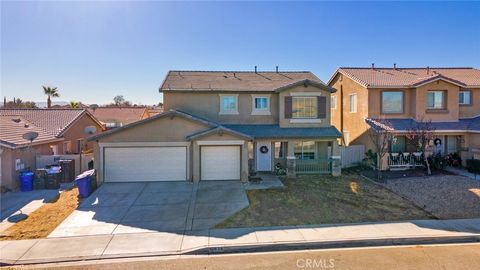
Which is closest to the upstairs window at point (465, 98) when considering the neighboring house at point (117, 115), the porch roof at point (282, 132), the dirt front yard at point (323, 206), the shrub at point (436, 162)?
the shrub at point (436, 162)

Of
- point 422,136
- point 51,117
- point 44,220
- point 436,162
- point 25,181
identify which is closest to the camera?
point 44,220

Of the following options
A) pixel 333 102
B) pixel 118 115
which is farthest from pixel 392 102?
pixel 118 115

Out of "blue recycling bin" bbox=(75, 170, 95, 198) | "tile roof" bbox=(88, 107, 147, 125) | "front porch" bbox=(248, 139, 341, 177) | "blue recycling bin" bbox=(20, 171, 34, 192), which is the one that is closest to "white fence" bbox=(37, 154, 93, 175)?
"blue recycling bin" bbox=(20, 171, 34, 192)

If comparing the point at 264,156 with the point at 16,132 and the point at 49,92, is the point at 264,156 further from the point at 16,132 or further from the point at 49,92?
the point at 49,92

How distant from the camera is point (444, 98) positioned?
2064 centimetres

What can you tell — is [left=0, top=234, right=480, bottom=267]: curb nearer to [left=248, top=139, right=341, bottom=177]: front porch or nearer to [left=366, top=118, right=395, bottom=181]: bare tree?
[left=366, top=118, right=395, bottom=181]: bare tree

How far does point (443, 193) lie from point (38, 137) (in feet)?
78.0

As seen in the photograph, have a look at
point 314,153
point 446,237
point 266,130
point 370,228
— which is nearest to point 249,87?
point 266,130

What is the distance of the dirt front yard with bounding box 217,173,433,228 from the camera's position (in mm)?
10547

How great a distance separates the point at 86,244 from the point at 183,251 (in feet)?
10.5

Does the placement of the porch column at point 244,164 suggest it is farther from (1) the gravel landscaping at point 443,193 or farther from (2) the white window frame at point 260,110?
(1) the gravel landscaping at point 443,193

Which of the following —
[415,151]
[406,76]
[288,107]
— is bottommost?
[415,151]

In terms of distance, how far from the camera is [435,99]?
20.6m

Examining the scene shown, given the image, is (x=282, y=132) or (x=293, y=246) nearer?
(x=293, y=246)
